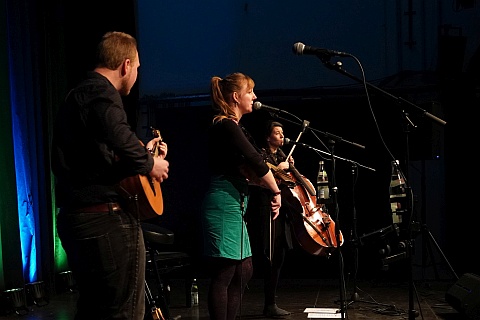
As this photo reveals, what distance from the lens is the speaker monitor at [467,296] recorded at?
4488 millimetres

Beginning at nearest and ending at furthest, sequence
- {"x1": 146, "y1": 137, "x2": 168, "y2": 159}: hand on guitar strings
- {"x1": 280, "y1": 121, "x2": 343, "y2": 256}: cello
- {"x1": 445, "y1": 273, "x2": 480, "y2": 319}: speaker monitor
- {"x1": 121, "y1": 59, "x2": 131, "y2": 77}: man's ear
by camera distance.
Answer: {"x1": 121, "y1": 59, "x2": 131, "y2": 77}: man's ear < {"x1": 146, "y1": 137, "x2": 168, "y2": 159}: hand on guitar strings < {"x1": 445, "y1": 273, "x2": 480, "y2": 319}: speaker monitor < {"x1": 280, "y1": 121, "x2": 343, "y2": 256}: cello

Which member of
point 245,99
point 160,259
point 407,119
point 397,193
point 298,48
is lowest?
point 160,259

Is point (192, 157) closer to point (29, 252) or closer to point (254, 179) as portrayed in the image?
point (29, 252)

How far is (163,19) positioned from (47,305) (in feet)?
12.7

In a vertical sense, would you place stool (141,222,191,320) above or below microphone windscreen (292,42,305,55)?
below

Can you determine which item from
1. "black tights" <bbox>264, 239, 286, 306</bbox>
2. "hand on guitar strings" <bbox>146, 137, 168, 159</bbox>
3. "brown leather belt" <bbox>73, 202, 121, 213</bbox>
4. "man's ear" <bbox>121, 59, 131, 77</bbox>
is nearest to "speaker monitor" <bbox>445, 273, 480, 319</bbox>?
"black tights" <bbox>264, 239, 286, 306</bbox>

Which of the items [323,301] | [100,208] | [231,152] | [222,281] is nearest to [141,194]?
[100,208]

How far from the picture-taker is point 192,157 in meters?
8.04

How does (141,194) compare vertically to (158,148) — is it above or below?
below

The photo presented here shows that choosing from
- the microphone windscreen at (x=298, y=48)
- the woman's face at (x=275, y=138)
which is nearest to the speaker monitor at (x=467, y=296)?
the woman's face at (x=275, y=138)

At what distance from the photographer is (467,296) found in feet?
15.2

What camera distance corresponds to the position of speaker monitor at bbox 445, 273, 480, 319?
449 cm

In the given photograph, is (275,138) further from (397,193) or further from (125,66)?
(125,66)

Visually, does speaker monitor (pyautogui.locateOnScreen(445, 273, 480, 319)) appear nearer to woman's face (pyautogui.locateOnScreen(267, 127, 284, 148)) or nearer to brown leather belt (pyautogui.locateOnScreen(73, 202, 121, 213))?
woman's face (pyautogui.locateOnScreen(267, 127, 284, 148))
